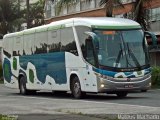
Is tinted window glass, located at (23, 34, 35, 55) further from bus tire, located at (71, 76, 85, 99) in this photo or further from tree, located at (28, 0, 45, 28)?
tree, located at (28, 0, 45, 28)

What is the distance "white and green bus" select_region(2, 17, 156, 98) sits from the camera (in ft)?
68.8

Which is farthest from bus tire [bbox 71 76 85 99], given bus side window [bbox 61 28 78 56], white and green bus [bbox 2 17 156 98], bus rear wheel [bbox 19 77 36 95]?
bus rear wheel [bbox 19 77 36 95]

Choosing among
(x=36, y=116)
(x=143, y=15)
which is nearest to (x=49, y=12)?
(x=143, y=15)

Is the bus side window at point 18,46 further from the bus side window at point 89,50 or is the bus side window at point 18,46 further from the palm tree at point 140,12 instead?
the palm tree at point 140,12

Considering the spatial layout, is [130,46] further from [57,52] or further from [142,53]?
[57,52]

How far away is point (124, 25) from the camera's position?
859 inches

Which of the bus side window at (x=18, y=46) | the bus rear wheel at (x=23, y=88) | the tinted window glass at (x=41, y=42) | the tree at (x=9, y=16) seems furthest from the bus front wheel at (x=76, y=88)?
the tree at (x=9, y=16)

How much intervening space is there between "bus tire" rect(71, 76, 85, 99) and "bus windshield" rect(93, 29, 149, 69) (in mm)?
1867

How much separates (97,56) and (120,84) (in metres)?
1.46

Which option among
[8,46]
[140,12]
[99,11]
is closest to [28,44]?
[8,46]

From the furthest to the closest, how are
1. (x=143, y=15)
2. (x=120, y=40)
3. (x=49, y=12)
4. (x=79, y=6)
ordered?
1. (x=49, y=12)
2. (x=79, y=6)
3. (x=143, y=15)
4. (x=120, y=40)

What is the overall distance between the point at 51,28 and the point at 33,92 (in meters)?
5.30

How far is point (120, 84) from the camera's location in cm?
2098

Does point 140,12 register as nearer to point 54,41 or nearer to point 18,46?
point 18,46
